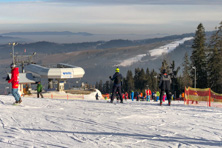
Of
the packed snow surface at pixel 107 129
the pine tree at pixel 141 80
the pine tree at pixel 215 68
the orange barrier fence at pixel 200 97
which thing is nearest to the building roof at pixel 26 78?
the pine tree at pixel 215 68

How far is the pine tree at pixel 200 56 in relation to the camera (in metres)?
74.7

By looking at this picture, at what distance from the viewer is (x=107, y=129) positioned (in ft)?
29.7

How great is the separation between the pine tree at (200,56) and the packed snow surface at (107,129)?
64340 millimetres

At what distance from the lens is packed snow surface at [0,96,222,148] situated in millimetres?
7504

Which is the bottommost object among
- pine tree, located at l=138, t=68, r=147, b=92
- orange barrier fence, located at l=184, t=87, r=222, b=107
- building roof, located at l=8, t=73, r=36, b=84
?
pine tree, located at l=138, t=68, r=147, b=92

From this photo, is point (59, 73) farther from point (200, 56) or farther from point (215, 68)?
point (215, 68)

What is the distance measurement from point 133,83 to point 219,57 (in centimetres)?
7113

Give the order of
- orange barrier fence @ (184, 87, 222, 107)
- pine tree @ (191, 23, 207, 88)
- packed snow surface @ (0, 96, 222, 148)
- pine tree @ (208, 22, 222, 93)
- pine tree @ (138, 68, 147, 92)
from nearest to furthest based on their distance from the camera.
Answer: packed snow surface @ (0, 96, 222, 148) → orange barrier fence @ (184, 87, 222, 107) → pine tree @ (208, 22, 222, 93) → pine tree @ (191, 23, 207, 88) → pine tree @ (138, 68, 147, 92)

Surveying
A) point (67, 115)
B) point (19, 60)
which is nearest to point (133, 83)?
point (19, 60)

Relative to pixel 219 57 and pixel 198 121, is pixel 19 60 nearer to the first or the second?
pixel 219 57

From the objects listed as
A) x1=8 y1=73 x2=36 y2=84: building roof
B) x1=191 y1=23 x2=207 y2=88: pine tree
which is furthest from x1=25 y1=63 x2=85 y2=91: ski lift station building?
x1=191 y1=23 x2=207 y2=88: pine tree

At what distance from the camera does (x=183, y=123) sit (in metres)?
10.2

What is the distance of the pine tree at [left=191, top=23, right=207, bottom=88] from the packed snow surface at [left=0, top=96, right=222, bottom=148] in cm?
6434

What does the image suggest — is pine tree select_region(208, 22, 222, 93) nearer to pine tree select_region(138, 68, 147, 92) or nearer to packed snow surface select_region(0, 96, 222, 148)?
pine tree select_region(138, 68, 147, 92)
